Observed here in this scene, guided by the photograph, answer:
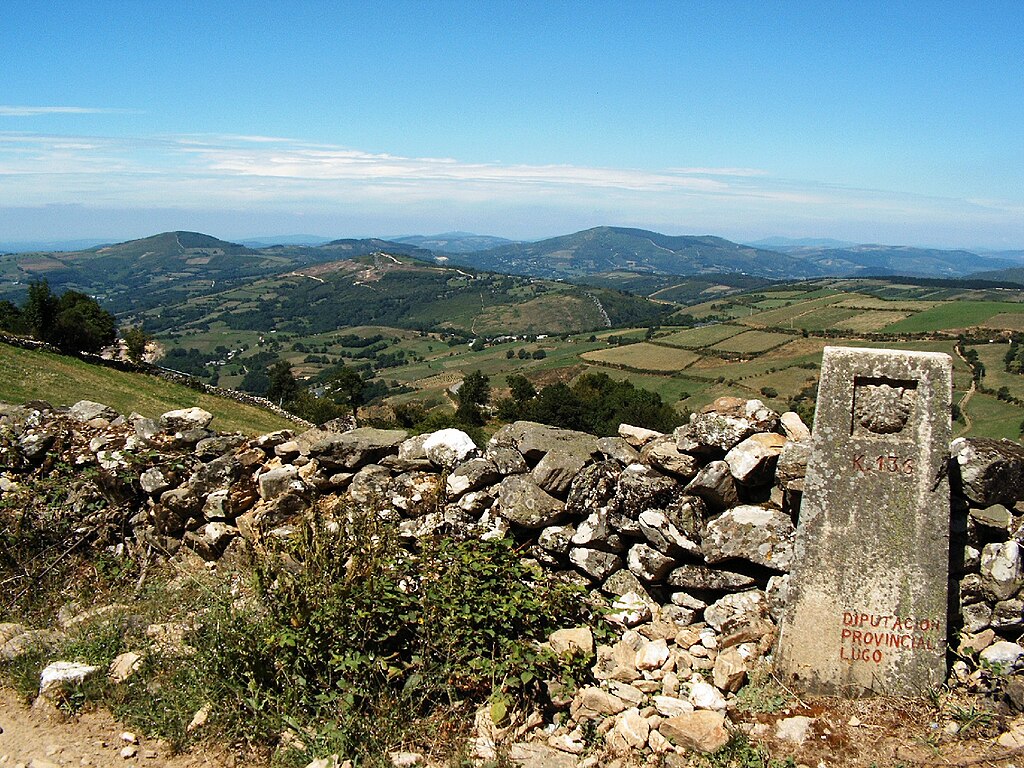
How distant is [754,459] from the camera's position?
5.25m

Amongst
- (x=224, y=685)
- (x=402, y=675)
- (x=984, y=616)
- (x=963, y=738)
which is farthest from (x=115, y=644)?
(x=984, y=616)

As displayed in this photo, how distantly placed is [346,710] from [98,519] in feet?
15.0

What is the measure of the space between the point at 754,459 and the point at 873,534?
104 centimetres

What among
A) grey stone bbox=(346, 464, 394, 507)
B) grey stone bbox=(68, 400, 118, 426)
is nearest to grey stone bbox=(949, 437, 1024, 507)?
grey stone bbox=(346, 464, 394, 507)

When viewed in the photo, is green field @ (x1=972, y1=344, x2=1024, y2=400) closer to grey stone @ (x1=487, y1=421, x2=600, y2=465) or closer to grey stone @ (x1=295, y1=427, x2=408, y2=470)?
grey stone @ (x1=487, y1=421, x2=600, y2=465)

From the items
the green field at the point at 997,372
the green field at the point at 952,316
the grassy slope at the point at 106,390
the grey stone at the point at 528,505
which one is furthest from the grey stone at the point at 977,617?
the green field at the point at 952,316

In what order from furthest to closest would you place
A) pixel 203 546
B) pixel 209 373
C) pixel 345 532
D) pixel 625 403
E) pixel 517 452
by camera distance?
1. pixel 209 373
2. pixel 625 403
3. pixel 203 546
4. pixel 517 452
5. pixel 345 532

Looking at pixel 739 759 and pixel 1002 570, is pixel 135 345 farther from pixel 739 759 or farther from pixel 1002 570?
pixel 1002 570

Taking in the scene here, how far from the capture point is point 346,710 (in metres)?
4.04

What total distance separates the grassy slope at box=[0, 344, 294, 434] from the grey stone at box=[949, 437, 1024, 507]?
2057 cm

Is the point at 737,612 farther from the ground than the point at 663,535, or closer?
closer

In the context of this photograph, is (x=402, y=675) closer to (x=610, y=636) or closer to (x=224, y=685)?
(x=224, y=685)

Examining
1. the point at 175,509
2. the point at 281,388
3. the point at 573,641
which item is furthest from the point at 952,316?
the point at 175,509

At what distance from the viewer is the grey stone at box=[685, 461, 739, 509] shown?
5.36 m
